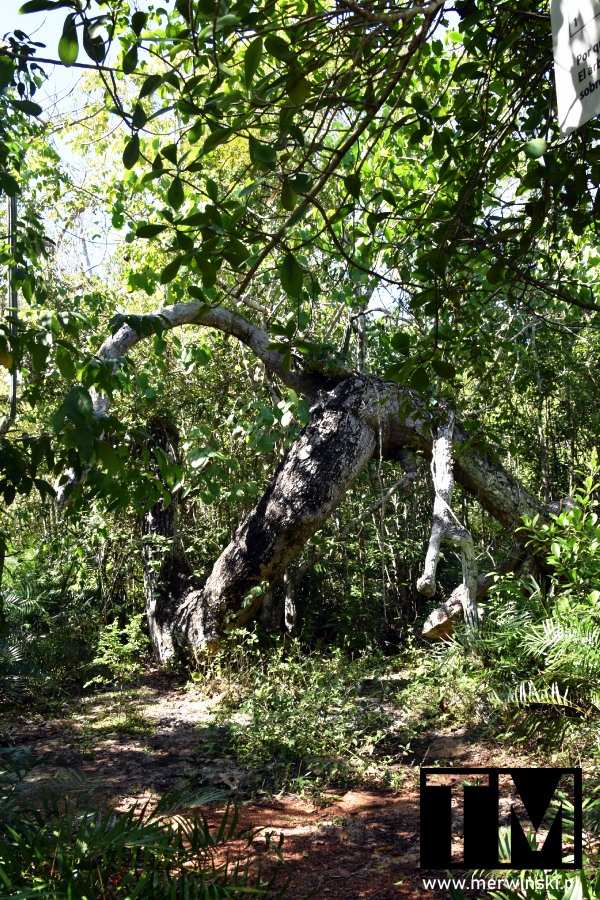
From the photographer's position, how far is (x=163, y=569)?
7344mm

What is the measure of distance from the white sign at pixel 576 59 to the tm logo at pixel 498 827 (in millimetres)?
1830

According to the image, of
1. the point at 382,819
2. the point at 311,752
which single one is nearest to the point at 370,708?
the point at 311,752

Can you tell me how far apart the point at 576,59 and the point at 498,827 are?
7.90 ft

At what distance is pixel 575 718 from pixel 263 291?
4.79 metres

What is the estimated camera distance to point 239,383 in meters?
7.81

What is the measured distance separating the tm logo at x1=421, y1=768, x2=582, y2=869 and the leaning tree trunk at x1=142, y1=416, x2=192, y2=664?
12.9 ft

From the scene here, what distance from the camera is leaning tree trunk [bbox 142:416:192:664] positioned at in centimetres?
703

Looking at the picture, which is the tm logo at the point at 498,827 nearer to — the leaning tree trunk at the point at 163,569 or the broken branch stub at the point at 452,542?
the broken branch stub at the point at 452,542

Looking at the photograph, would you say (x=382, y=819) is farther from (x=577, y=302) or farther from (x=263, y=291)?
(x=263, y=291)

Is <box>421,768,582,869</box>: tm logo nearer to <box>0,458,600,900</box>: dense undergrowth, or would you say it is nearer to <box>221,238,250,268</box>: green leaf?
<box>0,458,600,900</box>: dense undergrowth

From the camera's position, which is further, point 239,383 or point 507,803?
point 239,383

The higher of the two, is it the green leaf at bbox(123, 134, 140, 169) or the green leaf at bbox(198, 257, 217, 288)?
the green leaf at bbox(123, 134, 140, 169)

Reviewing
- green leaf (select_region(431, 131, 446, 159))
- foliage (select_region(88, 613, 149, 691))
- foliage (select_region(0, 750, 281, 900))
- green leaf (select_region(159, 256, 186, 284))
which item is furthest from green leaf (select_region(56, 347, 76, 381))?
foliage (select_region(88, 613, 149, 691))

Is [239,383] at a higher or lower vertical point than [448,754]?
higher
